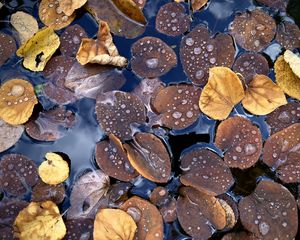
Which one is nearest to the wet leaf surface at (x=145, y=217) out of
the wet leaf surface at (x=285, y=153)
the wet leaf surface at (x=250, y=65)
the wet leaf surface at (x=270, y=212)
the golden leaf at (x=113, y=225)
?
the golden leaf at (x=113, y=225)

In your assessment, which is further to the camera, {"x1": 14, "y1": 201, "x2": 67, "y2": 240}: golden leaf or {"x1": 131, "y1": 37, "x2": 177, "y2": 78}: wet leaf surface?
{"x1": 131, "y1": 37, "x2": 177, "y2": 78}: wet leaf surface

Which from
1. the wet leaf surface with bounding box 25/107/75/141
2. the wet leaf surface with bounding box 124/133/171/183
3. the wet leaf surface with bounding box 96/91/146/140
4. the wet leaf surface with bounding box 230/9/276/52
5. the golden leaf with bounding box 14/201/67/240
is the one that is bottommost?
the golden leaf with bounding box 14/201/67/240

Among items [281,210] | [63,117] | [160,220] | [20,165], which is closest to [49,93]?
[63,117]

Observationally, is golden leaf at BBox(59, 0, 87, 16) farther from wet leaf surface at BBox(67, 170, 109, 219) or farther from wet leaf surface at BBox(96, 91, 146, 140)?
wet leaf surface at BBox(67, 170, 109, 219)

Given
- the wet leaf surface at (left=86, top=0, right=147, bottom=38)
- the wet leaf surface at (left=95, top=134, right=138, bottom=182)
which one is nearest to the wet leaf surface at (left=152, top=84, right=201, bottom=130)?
the wet leaf surface at (left=95, top=134, right=138, bottom=182)

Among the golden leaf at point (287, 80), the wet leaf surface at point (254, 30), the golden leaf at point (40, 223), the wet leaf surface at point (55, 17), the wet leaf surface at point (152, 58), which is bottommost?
the golden leaf at point (40, 223)

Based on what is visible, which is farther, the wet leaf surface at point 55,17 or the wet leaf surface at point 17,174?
the wet leaf surface at point 55,17

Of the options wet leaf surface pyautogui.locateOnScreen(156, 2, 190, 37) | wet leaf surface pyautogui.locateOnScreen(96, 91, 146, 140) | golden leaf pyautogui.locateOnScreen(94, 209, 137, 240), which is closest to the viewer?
golden leaf pyautogui.locateOnScreen(94, 209, 137, 240)

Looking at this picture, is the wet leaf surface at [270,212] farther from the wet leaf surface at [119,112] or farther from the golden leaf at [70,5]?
the golden leaf at [70,5]
